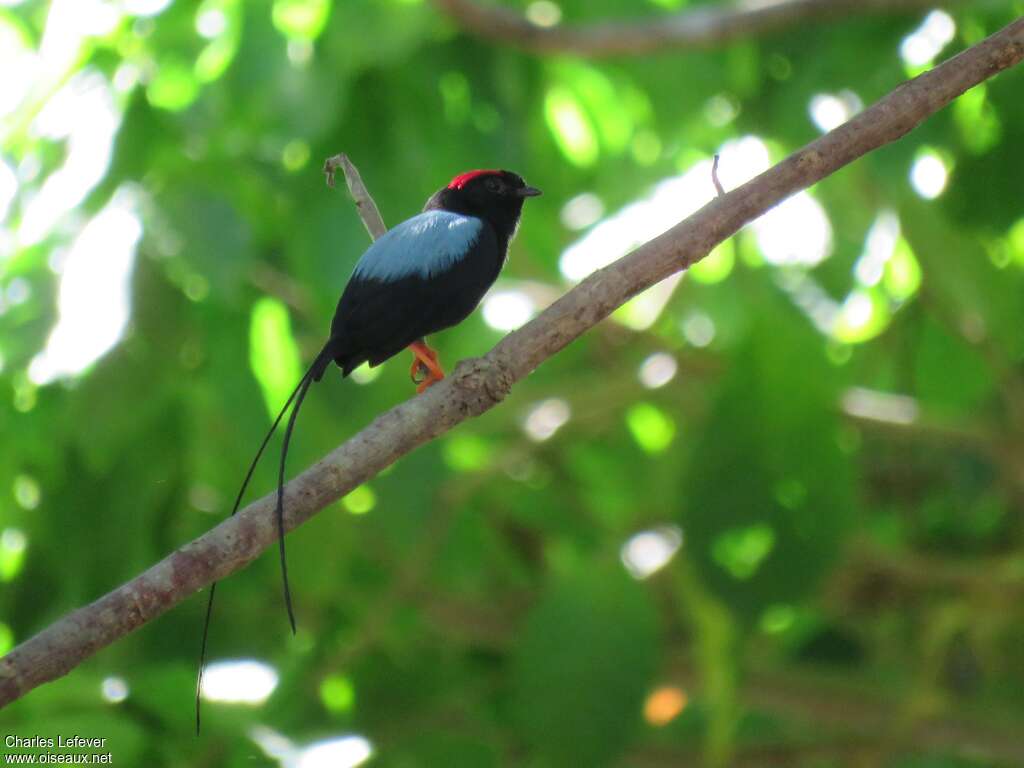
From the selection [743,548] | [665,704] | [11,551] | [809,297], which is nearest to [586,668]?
[743,548]

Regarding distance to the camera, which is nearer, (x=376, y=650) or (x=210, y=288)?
(x=210, y=288)

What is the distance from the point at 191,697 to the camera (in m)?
3.64

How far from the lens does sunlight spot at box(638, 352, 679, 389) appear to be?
5059 millimetres

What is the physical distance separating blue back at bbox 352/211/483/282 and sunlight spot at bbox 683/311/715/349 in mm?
2347

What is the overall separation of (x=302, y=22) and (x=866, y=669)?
332cm

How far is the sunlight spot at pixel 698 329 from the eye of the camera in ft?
18.5

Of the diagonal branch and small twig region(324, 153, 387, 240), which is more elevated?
small twig region(324, 153, 387, 240)

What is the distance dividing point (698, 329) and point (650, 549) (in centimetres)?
140

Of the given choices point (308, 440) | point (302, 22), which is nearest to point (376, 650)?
point (308, 440)

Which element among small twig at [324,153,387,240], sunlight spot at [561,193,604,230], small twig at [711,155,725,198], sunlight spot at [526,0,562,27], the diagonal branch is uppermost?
sunlight spot at [526,0,562,27]

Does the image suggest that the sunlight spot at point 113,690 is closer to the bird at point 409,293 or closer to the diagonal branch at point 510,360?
the bird at point 409,293

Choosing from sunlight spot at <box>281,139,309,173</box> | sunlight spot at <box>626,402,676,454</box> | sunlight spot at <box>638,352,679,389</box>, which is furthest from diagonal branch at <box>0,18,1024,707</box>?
sunlight spot at <box>626,402,676,454</box>

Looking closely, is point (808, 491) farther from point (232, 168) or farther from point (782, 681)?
point (232, 168)

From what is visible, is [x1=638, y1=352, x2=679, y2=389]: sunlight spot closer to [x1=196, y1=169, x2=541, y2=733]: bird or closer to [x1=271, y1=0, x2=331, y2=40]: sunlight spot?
[x1=196, y1=169, x2=541, y2=733]: bird
